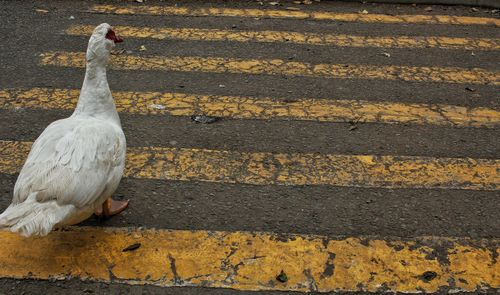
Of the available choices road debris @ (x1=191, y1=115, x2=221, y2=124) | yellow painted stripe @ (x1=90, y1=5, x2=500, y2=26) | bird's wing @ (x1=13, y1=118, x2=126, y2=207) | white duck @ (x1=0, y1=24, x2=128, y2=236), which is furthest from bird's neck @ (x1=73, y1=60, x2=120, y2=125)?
yellow painted stripe @ (x1=90, y1=5, x2=500, y2=26)

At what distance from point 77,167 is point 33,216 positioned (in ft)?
1.14

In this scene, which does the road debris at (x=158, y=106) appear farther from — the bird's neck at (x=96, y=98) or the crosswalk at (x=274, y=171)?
the bird's neck at (x=96, y=98)

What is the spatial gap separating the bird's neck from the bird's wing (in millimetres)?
145

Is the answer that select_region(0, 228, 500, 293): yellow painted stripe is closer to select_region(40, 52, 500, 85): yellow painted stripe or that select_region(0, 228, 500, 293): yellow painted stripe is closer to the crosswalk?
the crosswalk

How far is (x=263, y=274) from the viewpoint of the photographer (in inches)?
124

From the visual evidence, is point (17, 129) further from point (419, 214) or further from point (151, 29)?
point (419, 214)

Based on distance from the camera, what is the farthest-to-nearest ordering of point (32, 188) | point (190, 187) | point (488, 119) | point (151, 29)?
point (151, 29), point (488, 119), point (190, 187), point (32, 188)

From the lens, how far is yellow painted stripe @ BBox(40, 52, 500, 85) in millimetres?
5547

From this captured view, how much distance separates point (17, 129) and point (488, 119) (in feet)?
12.4

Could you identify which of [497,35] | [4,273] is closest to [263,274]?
[4,273]

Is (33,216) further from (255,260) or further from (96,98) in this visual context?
(255,260)

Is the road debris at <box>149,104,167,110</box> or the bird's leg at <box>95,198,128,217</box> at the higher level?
the road debris at <box>149,104,167,110</box>

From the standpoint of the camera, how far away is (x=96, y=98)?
3.54m

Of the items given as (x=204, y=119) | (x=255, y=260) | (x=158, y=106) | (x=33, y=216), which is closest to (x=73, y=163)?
(x=33, y=216)
